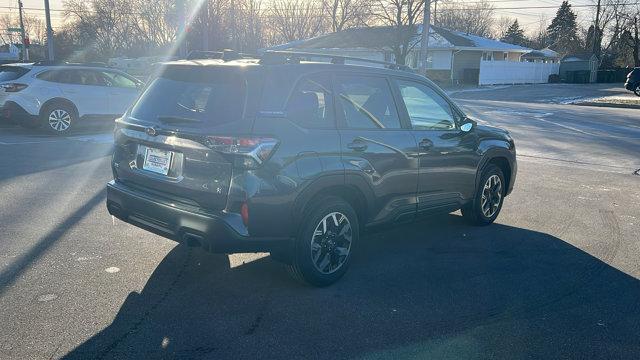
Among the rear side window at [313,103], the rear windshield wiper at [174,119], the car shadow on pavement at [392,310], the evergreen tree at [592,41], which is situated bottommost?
the car shadow on pavement at [392,310]

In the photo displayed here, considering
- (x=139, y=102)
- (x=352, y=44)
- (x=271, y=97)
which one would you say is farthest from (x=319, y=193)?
(x=352, y=44)

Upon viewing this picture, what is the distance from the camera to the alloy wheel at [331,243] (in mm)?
4371

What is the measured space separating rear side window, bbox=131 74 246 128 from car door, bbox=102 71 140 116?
931 cm

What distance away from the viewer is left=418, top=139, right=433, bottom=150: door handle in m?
5.12

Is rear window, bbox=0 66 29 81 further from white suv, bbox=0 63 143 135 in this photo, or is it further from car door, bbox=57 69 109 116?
car door, bbox=57 69 109 116

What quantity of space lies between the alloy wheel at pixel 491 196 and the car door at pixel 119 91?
31.5 feet

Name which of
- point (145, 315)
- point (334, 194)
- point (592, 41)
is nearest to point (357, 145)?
point (334, 194)

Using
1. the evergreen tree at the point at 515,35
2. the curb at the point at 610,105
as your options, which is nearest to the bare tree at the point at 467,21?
the evergreen tree at the point at 515,35

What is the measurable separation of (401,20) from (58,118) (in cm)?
3018

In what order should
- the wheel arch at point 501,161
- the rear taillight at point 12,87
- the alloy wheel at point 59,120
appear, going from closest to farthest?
the wheel arch at point 501,161 → the rear taillight at point 12,87 → the alloy wheel at point 59,120

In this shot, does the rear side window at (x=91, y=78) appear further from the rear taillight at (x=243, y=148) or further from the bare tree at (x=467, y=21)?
the bare tree at (x=467, y=21)

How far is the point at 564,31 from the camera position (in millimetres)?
85562

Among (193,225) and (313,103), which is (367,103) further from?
(193,225)

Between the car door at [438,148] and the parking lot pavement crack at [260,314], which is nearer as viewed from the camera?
the parking lot pavement crack at [260,314]
